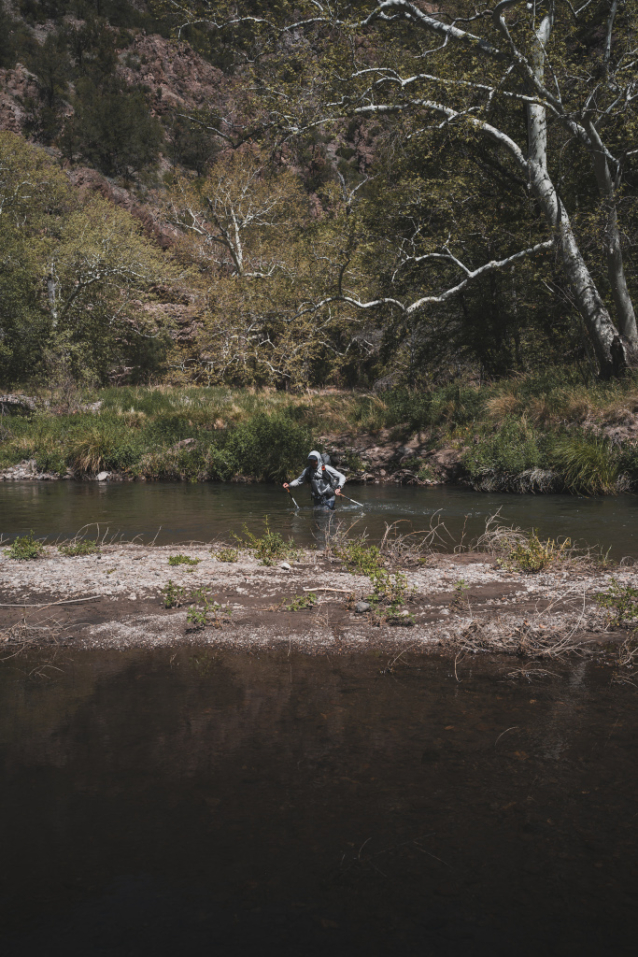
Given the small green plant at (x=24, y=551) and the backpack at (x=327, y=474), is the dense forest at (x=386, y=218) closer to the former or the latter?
the backpack at (x=327, y=474)

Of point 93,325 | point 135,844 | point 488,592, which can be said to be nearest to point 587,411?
point 488,592

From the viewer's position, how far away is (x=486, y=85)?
18484mm

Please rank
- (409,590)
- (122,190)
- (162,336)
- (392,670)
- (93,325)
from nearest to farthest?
(392,670), (409,590), (93,325), (162,336), (122,190)

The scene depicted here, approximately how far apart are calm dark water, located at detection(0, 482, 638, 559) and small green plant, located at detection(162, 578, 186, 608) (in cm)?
398

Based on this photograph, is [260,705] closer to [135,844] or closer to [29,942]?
[135,844]

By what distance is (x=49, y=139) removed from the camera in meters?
63.8

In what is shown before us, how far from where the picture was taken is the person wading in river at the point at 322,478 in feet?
42.8

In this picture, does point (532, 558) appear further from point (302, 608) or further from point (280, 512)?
point (280, 512)

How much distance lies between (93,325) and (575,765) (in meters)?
36.7

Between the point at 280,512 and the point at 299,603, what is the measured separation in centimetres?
816

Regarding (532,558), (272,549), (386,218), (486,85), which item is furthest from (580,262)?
(272,549)

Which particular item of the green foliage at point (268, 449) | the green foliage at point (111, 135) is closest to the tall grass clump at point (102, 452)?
the green foliage at point (268, 449)

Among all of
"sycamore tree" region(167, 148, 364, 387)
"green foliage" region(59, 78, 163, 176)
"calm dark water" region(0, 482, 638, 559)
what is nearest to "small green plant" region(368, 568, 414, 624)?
"calm dark water" region(0, 482, 638, 559)

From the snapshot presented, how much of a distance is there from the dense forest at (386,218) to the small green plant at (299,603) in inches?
513
